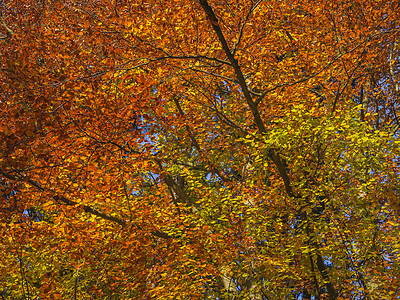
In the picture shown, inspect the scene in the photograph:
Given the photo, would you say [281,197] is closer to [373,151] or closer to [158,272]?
[373,151]

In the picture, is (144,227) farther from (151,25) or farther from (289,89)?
(289,89)

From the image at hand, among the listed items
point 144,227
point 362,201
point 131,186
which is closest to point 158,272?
point 144,227

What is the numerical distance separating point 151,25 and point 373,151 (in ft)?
26.3

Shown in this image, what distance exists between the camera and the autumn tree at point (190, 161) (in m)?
7.07

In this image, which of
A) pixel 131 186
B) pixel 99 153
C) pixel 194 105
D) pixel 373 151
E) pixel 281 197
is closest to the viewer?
pixel 373 151

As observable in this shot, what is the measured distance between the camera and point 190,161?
43.4ft

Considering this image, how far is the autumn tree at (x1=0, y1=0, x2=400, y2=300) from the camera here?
707 centimetres

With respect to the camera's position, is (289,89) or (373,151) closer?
(373,151)

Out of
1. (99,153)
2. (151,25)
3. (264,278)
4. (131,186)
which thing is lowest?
(264,278)

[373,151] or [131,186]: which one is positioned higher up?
[131,186]

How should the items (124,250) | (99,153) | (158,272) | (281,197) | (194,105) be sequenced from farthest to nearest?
(194,105) → (124,250) → (158,272) → (99,153) → (281,197)

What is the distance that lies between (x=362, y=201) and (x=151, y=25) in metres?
8.42

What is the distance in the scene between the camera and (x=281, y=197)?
7.88 metres

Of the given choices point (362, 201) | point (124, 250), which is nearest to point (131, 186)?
point (124, 250)
